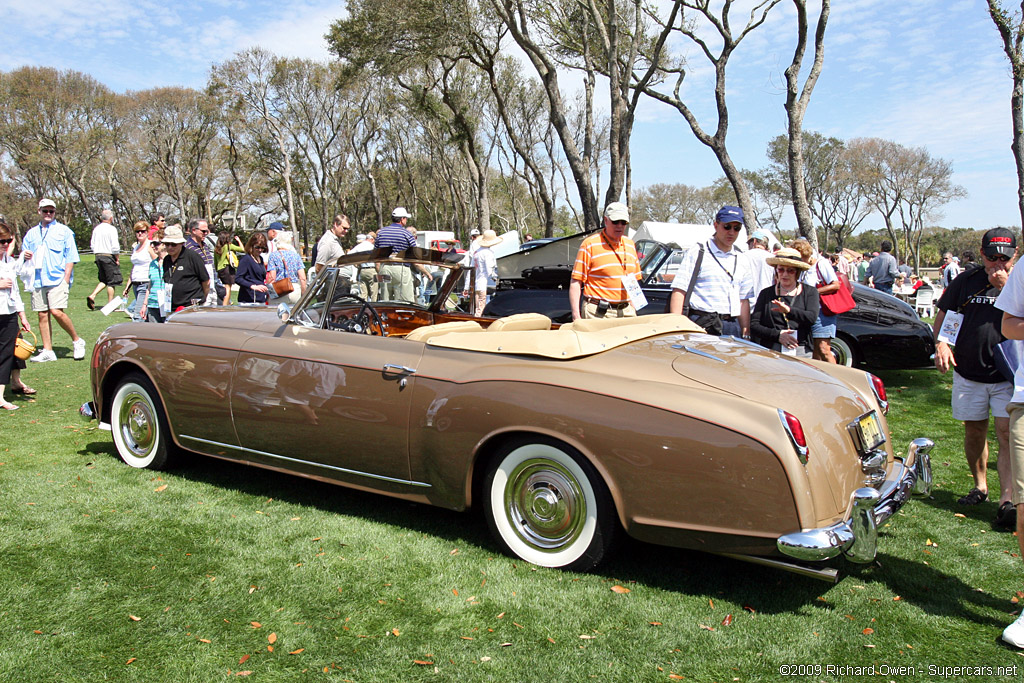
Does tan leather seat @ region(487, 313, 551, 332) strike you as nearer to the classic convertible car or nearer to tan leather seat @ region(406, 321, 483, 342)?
the classic convertible car

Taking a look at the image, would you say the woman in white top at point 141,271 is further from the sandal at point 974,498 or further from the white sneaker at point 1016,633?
the white sneaker at point 1016,633

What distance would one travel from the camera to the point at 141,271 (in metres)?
9.32

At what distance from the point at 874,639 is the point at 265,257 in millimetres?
9135

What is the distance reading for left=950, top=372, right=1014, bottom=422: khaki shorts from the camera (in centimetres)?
441

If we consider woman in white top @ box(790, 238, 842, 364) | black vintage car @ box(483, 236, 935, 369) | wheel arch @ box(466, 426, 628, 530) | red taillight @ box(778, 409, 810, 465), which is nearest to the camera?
red taillight @ box(778, 409, 810, 465)

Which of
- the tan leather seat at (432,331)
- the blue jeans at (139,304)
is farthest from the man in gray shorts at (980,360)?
the blue jeans at (139,304)

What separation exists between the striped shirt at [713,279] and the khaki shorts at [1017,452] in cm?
263

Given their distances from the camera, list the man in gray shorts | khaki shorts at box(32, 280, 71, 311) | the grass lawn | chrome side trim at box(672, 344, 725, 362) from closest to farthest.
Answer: the grass lawn → chrome side trim at box(672, 344, 725, 362) → the man in gray shorts → khaki shorts at box(32, 280, 71, 311)

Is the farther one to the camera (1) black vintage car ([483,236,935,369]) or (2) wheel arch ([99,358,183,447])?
(1) black vintage car ([483,236,935,369])


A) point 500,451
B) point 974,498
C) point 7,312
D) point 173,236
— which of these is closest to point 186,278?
point 173,236

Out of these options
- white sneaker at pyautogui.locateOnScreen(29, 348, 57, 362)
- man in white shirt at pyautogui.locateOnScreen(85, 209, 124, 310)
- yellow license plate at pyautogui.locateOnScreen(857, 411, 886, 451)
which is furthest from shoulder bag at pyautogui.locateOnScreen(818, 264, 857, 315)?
man in white shirt at pyautogui.locateOnScreen(85, 209, 124, 310)

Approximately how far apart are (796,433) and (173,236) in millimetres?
6790

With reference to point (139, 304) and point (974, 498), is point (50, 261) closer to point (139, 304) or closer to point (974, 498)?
point (139, 304)

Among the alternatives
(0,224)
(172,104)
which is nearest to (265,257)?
(0,224)
